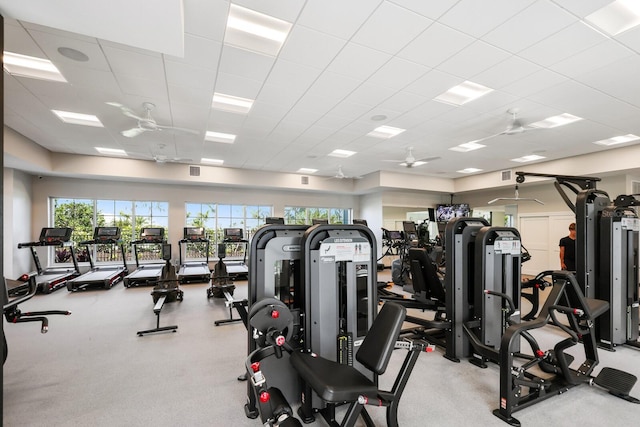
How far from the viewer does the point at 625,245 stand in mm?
3824

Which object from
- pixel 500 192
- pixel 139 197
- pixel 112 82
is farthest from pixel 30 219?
pixel 500 192

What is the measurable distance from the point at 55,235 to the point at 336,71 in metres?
7.98

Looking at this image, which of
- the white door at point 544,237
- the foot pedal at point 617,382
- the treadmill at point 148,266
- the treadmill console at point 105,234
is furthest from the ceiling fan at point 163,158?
the white door at point 544,237

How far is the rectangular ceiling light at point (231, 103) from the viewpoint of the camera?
4.53m

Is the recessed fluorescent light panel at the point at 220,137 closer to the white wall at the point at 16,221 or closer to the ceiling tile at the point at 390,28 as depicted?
the ceiling tile at the point at 390,28

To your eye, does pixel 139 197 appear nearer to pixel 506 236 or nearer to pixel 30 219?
pixel 30 219

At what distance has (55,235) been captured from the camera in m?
7.25

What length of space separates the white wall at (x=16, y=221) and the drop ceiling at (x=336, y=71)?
1463 millimetres

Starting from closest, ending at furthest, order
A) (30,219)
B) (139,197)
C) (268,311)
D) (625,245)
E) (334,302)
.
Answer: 1. (268,311)
2. (334,302)
3. (625,245)
4. (30,219)
5. (139,197)

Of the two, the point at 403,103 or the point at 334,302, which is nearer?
the point at 334,302

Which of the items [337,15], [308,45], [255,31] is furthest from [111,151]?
[337,15]

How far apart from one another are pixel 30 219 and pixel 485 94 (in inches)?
441

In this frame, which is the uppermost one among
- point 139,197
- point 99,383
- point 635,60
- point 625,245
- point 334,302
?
point 635,60

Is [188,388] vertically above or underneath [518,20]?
underneath
